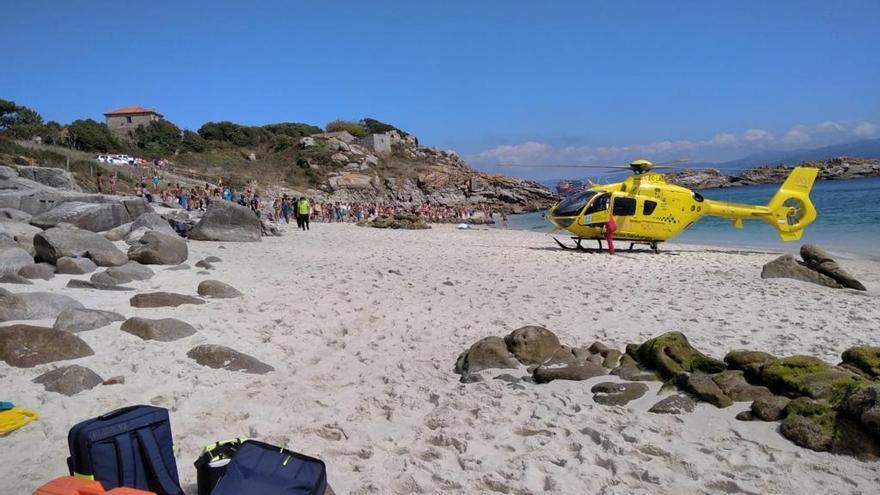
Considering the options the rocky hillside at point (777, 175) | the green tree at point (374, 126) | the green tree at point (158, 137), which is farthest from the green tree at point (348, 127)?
the rocky hillside at point (777, 175)

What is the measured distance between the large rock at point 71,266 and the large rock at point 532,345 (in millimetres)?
6897

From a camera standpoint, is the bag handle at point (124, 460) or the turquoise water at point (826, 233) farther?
the turquoise water at point (826, 233)

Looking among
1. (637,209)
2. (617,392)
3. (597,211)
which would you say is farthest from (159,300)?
(637,209)

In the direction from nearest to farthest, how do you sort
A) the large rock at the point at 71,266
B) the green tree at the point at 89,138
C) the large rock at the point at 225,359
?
the large rock at the point at 225,359 < the large rock at the point at 71,266 < the green tree at the point at 89,138

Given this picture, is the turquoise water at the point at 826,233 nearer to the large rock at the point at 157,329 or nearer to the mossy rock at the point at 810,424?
the mossy rock at the point at 810,424

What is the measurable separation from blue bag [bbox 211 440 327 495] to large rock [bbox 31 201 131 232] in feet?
39.8

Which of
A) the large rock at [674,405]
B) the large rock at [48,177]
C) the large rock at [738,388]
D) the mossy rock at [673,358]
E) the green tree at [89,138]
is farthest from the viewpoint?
the green tree at [89,138]

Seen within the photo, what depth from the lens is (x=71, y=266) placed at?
8.58m

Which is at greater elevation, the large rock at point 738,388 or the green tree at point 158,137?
the green tree at point 158,137

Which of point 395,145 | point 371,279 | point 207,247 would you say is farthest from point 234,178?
point 371,279

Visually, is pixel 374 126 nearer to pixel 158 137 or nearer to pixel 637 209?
pixel 158 137

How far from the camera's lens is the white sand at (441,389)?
3.77 metres

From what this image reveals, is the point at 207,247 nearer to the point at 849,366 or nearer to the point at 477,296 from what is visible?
the point at 477,296

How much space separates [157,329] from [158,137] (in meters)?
59.2
